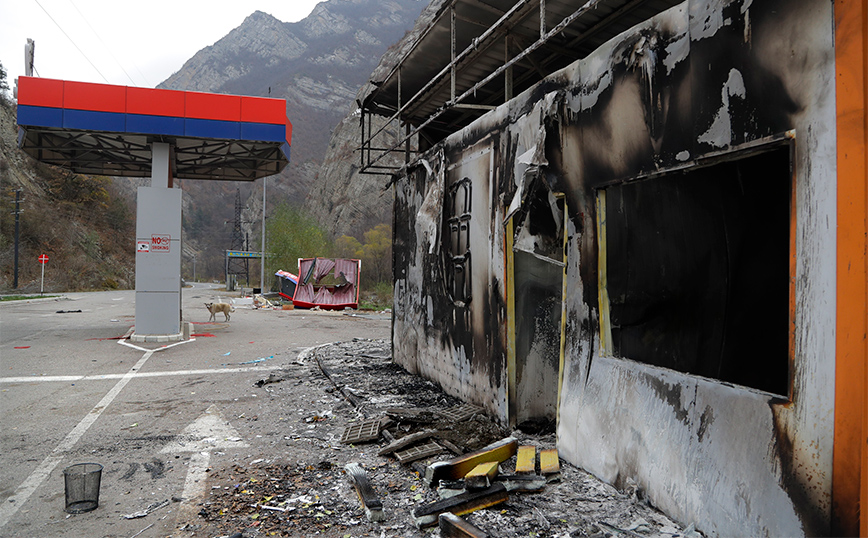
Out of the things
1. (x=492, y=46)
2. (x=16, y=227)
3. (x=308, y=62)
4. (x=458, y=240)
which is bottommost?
(x=458, y=240)

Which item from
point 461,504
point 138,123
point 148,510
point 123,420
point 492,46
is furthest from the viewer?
point 138,123

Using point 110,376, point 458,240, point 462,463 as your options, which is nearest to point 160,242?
point 110,376

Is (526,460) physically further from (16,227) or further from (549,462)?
(16,227)

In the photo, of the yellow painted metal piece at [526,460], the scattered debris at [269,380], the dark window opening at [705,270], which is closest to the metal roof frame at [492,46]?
the dark window opening at [705,270]

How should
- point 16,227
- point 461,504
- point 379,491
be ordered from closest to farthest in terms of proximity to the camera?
point 461,504 → point 379,491 → point 16,227

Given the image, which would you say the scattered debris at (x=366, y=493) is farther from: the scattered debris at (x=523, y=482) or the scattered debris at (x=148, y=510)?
the scattered debris at (x=148, y=510)

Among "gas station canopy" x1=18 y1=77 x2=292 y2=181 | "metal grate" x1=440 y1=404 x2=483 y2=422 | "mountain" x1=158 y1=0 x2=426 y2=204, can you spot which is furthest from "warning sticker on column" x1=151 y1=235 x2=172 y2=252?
"mountain" x1=158 y1=0 x2=426 y2=204

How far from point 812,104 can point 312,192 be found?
7507 centimetres

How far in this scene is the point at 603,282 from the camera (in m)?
3.92

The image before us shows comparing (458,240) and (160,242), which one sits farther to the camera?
(160,242)

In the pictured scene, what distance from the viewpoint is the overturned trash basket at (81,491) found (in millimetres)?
3564

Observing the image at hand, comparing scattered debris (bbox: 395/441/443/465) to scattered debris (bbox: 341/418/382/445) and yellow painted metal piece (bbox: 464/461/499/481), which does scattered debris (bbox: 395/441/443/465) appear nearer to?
scattered debris (bbox: 341/418/382/445)

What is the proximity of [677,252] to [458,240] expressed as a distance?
270cm

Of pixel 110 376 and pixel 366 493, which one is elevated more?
pixel 366 493
